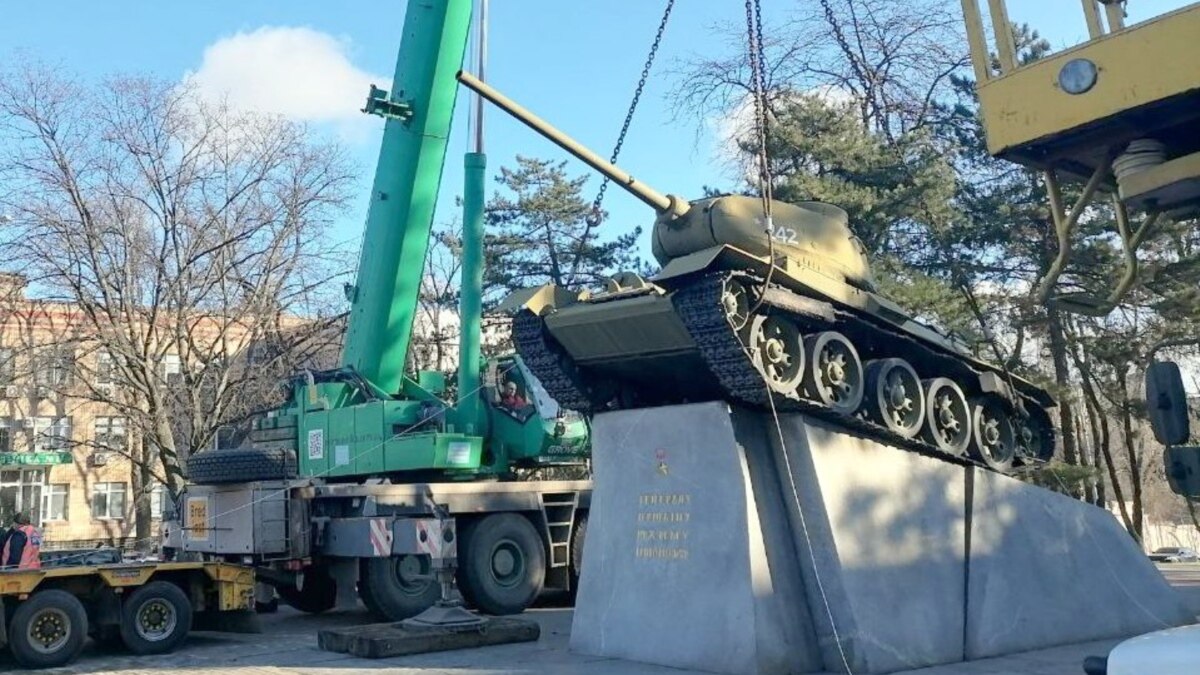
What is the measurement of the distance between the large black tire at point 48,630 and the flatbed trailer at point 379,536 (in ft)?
7.37

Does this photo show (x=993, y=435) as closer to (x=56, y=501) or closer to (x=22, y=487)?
(x=56, y=501)

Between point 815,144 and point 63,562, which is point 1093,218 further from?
point 63,562

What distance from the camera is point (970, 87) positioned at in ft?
81.0

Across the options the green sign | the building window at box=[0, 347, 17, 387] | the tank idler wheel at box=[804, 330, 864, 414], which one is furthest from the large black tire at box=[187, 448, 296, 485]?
the green sign

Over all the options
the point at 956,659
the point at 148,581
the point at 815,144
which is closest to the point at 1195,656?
the point at 956,659

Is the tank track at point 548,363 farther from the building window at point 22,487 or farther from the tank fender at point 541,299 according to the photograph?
the building window at point 22,487

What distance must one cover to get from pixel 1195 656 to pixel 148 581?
9216 millimetres

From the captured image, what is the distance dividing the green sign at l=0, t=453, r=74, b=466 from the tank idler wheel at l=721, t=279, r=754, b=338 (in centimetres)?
2974

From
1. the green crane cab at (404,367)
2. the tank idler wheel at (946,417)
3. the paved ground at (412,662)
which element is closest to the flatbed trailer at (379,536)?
the green crane cab at (404,367)

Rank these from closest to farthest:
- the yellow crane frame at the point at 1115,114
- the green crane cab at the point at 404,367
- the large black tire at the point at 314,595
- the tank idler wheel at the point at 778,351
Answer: the yellow crane frame at the point at 1115,114 < the tank idler wheel at the point at 778,351 < the green crane cab at the point at 404,367 < the large black tire at the point at 314,595

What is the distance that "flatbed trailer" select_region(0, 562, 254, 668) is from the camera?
30.6 feet

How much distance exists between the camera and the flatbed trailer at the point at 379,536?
11734 millimetres

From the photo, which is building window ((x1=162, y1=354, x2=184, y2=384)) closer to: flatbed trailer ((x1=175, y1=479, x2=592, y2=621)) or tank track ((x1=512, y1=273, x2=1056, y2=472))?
flatbed trailer ((x1=175, y1=479, x2=592, y2=621))

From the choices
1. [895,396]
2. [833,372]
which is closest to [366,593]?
[833,372]
